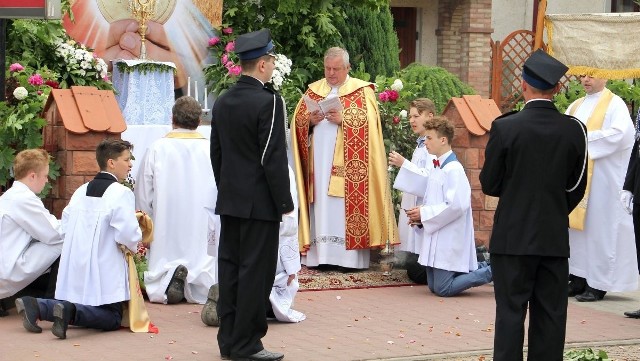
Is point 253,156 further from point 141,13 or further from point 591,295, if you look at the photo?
Answer: point 141,13

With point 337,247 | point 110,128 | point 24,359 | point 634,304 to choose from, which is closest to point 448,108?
point 337,247

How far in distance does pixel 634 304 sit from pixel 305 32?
6135 millimetres

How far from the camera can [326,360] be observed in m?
7.70

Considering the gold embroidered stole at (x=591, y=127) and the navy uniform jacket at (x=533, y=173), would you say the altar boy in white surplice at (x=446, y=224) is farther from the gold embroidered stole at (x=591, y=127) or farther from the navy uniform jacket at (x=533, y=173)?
the navy uniform jacket at (x=533, y=173)

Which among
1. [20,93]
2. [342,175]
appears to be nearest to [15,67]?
[20,93]

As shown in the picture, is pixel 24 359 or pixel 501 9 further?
pixel 501 9

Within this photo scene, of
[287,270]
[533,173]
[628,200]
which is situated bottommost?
[287,270]

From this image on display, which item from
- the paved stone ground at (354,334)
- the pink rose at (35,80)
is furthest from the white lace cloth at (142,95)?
the paved stone ground at (354,334)

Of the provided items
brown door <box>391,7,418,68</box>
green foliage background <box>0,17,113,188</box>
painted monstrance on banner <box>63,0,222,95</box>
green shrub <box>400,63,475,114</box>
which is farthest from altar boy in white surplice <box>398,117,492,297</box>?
brown door <box>391,7,418,68</box>

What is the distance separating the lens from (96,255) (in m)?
8.30

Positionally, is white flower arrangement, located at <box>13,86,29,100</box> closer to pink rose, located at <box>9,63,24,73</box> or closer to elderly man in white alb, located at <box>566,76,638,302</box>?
pink rose, located at <box>9,63,24,73</box>

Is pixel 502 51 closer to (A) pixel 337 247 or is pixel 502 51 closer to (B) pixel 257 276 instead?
(A) pixel 337 247

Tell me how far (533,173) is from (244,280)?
6.08 feet

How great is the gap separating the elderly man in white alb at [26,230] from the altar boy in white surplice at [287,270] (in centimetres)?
151
